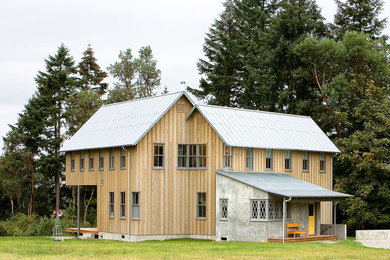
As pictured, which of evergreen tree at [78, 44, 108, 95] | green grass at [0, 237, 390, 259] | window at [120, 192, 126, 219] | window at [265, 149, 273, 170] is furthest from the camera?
evergreen tree at [78, 44, 108, 95]

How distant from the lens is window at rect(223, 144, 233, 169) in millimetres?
38219

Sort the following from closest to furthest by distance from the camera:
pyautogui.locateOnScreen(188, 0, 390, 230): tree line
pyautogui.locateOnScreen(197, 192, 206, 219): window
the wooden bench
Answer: the wooden bench < pyautogui.locateOnScreen(197, 192, 206, 219): window < pyautogui.locateOnScreen(188, 0, 390, 230): tree line

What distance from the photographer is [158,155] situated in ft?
127

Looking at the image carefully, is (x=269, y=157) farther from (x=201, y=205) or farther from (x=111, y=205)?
(x=111, y=205)

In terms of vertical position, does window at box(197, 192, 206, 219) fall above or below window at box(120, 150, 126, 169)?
below

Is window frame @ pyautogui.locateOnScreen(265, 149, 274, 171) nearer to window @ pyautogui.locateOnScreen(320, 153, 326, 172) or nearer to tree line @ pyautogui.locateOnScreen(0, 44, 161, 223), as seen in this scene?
window @ pyautogui.locateOnScreen(320, 153, 326, 172)

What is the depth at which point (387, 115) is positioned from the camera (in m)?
49.0

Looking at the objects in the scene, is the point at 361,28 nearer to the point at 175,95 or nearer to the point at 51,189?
the point at 175,95

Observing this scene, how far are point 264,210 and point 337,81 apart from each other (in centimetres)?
2083

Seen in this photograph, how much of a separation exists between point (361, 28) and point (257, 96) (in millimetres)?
11679

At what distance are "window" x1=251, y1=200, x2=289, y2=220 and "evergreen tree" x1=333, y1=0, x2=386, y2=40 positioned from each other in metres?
28.9

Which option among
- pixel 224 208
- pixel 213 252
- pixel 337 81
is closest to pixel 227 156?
pixel 224 208

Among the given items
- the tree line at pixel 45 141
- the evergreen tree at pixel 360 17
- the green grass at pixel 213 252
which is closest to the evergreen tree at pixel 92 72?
the tree line at pixel 45 141

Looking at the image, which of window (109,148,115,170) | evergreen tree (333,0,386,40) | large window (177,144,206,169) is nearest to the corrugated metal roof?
large window (177,144,206,169)
